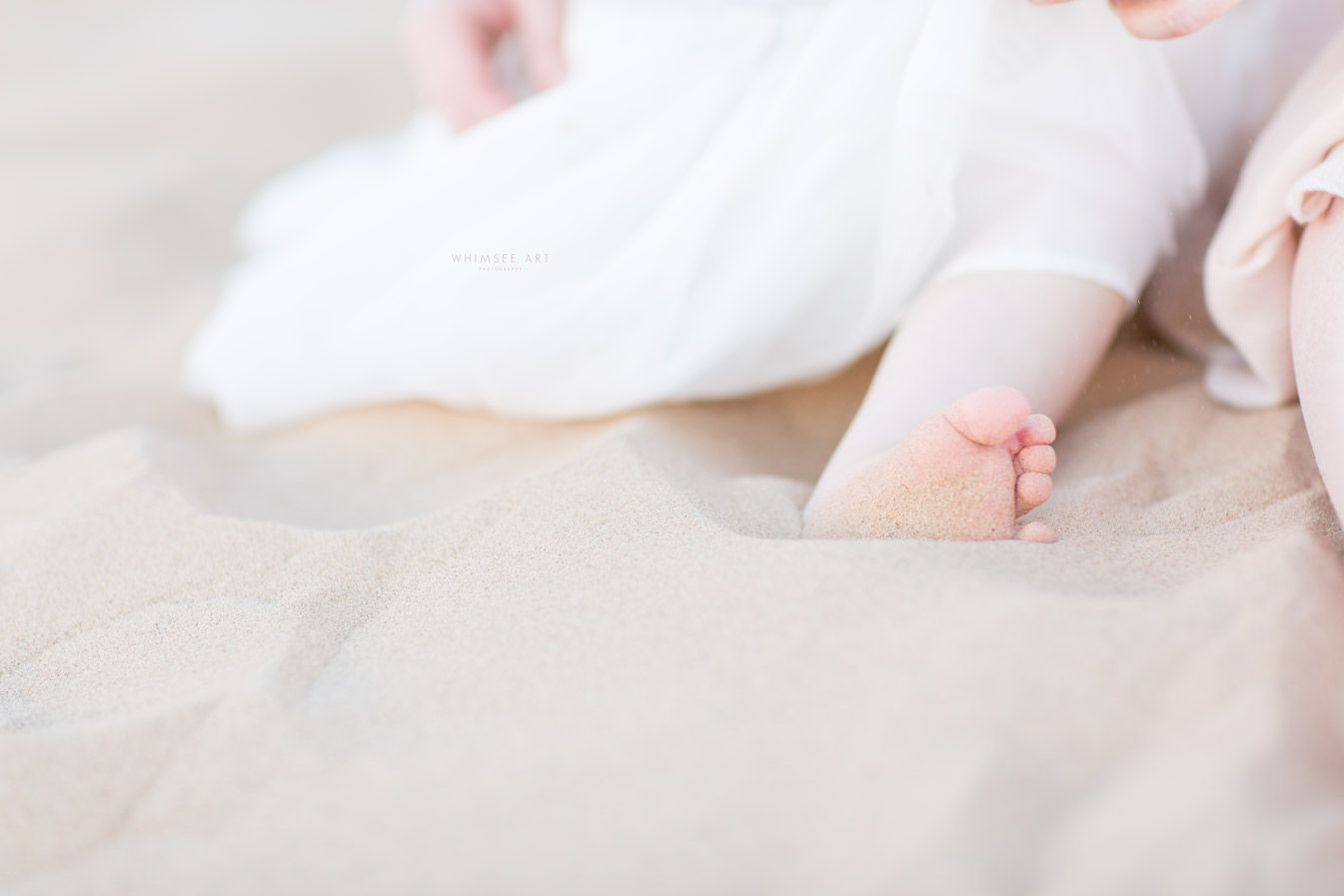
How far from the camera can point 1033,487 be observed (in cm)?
79

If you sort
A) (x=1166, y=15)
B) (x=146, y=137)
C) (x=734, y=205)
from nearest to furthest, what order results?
(x=1166, y=15)
(x=734, y=205)
(x=146, y=137)

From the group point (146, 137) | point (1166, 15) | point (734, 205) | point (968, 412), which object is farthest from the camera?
point (146, 137)

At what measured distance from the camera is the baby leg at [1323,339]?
763 mm

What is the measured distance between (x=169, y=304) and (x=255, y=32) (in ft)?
6.87

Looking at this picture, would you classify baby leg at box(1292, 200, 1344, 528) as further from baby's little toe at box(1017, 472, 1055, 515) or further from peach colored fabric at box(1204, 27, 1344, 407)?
baby's little toe at box(1017, 472, 1055, 515)

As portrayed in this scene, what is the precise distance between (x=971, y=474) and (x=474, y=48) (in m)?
1.11

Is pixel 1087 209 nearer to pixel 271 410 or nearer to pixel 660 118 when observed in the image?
pixel 660 118

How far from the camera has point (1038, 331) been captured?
0.96m

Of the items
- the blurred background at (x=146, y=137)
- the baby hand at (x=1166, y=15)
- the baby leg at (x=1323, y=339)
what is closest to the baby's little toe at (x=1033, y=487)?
the baby leg at (x=1323, y=339)

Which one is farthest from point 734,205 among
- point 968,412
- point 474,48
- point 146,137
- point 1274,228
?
point 146,137

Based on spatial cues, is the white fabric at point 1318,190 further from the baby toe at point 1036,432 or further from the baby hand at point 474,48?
the baby hand at point 474,48

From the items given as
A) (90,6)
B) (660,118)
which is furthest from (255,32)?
(660,118)

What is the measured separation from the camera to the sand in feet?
1.79

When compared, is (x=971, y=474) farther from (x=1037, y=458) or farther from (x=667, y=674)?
(x=667, y=674)
